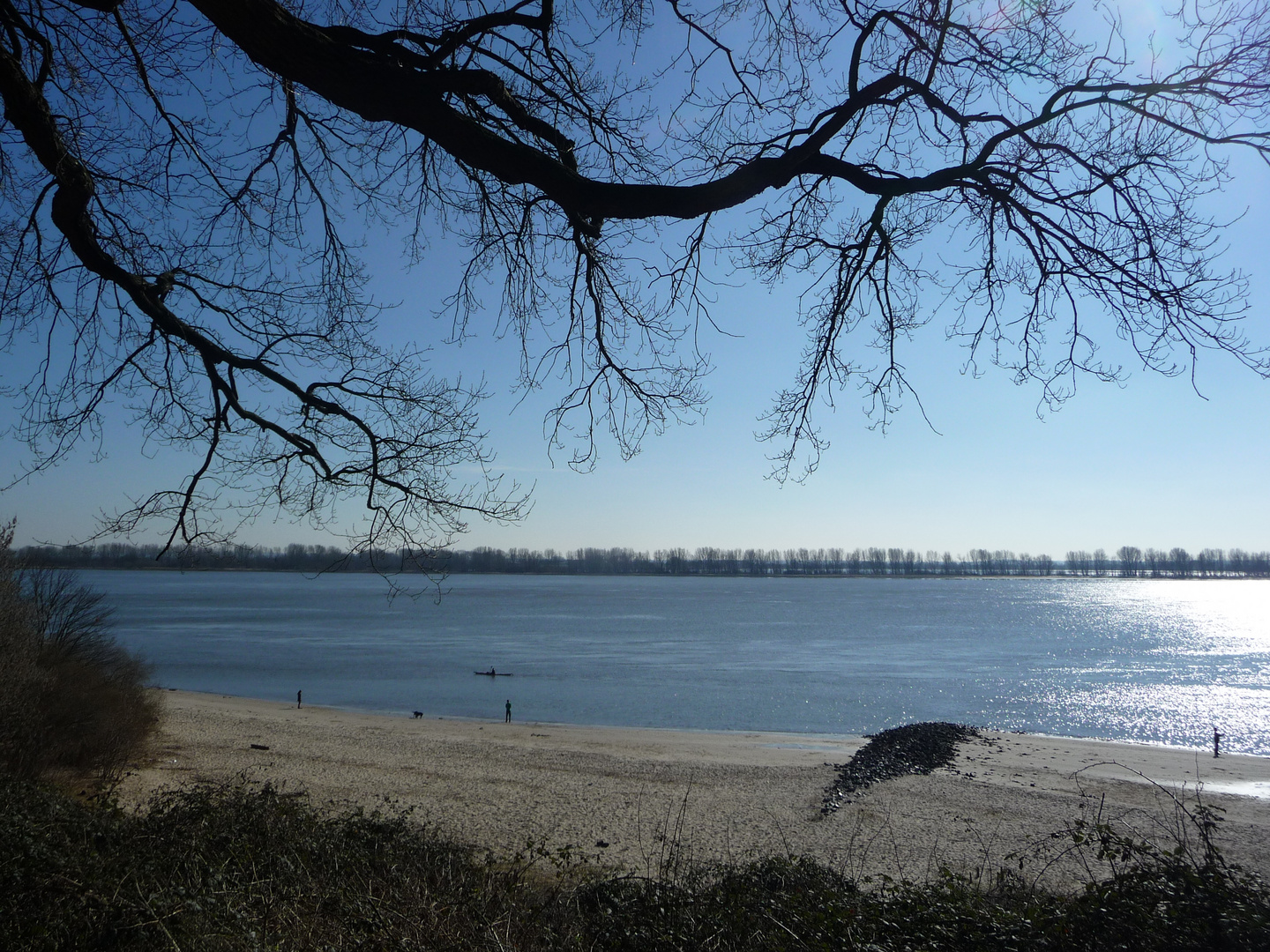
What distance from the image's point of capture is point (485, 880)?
20.0ft

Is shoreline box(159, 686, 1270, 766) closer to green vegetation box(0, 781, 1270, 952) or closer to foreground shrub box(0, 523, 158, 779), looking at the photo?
foreground shrub box(0, 523, 158, 779)

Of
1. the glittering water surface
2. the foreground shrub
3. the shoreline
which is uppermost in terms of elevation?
the foreground shrub

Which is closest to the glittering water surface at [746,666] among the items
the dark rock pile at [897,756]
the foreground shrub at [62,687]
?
the dark rock pile at [897,756]

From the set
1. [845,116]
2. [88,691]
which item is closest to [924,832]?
[845,116]

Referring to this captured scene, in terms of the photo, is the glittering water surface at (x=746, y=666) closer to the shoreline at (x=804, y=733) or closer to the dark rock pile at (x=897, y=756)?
the shoreline at (x=804, y=733)

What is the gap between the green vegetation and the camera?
3555 millimetres

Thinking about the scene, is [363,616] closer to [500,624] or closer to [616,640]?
[500,624]

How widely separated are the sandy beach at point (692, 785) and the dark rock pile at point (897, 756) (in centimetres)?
42

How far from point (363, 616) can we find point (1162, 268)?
311 feet

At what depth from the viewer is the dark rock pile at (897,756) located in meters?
19.6

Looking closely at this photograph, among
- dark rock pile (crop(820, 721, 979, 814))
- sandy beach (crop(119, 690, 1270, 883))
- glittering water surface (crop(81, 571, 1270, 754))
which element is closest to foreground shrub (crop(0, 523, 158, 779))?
sandy beach (crop(119, 690, 1270, 883))

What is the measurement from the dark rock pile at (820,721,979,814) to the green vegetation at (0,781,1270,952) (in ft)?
43.5

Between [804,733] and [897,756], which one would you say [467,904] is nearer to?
[897,756]

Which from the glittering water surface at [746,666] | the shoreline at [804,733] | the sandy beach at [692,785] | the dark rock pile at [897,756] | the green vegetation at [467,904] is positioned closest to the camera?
the green vegetation at [467,904]
